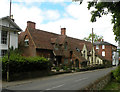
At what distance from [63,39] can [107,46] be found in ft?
114

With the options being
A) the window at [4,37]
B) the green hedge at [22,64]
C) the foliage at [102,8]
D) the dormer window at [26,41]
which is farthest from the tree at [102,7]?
the dormer window at [26,41]

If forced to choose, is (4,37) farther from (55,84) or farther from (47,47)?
(55,84)

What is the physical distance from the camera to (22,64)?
1712cm

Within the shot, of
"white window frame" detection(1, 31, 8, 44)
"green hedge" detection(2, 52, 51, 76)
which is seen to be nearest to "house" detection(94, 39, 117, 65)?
"green hedge" detection(2, 52, 51, 76)

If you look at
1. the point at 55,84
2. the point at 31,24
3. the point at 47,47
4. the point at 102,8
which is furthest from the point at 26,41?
the point at 102,8

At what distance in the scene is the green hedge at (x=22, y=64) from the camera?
15807 millimetres

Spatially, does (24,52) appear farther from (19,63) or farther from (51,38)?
(19,63)

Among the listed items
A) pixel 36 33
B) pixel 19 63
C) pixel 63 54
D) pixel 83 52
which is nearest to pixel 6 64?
pixel 19 63

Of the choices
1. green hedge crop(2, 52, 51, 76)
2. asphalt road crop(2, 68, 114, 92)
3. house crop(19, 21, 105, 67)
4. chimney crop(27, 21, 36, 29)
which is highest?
chimney crop(27, 21, 36, 29)

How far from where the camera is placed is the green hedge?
15.8 m

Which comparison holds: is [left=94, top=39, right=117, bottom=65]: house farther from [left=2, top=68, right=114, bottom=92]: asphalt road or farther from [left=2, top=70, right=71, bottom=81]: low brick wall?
[left=2, top=68, right=114, bottom=92]: asphalt road

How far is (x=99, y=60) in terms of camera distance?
54.8 m

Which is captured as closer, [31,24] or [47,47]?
[47,47]

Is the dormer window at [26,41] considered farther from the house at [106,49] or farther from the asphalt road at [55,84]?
the house at [106,49]
